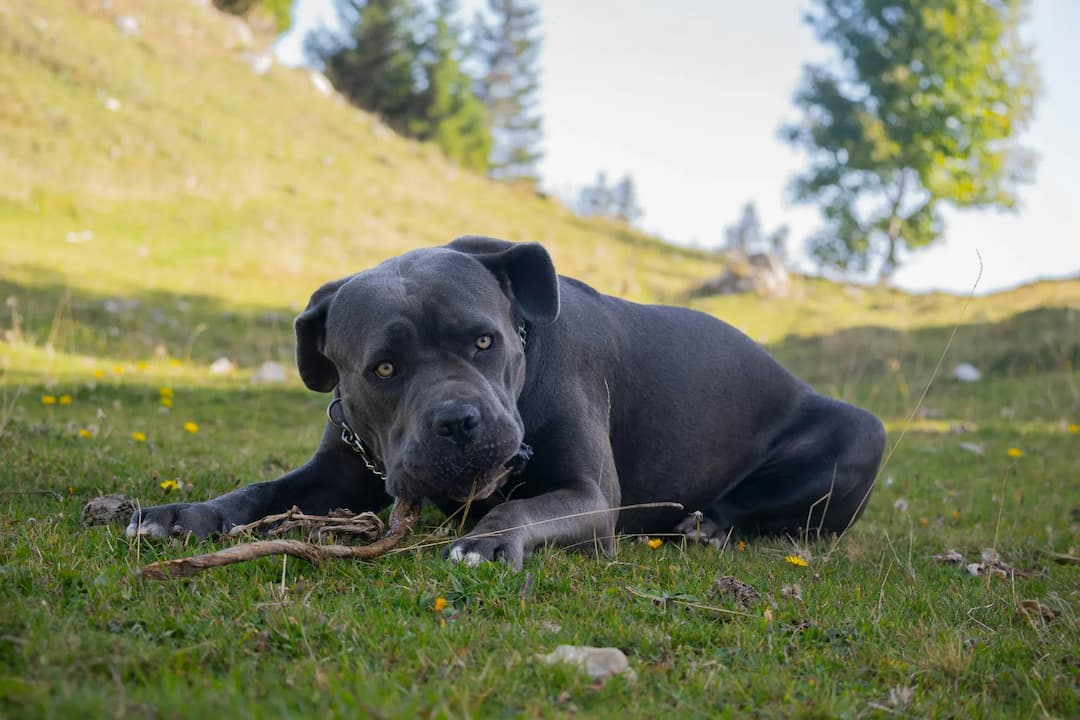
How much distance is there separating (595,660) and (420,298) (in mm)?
1980

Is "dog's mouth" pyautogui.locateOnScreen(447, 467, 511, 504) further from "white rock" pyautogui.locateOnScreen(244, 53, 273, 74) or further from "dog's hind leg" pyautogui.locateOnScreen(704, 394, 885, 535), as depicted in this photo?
"white rock" pyautogui.locateOnScreen(244, 53, 273, 74)

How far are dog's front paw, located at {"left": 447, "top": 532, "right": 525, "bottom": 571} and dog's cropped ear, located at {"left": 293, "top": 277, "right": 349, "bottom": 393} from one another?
1405mm

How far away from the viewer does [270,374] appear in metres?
10.4

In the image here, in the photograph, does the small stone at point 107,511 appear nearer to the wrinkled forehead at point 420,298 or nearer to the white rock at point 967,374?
the wrinkled forehead at point 420,298

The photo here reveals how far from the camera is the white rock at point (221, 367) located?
34.9 feet

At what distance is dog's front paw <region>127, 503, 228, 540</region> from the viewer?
392 cm

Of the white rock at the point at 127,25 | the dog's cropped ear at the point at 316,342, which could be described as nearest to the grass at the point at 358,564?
the dog's cropped ear at the point at 316,342

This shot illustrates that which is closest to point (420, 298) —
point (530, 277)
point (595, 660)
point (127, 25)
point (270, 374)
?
point (530, 277)

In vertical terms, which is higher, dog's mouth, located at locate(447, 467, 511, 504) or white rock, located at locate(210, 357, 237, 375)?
dog's mouth, located at locate(447, 467, 511, 504)

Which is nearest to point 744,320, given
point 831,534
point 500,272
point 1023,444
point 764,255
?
point 764,255

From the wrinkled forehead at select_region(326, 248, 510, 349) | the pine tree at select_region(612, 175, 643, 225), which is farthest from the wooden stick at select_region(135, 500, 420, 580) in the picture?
the pine tree at select_region(612, 175, 643, 225)

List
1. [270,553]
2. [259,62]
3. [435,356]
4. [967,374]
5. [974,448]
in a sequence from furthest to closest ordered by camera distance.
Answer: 1. [259,62]
2. [967,374]
3. [974,448]
4. [435,356]
5. [270,553]

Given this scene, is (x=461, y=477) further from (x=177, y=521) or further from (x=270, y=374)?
(x=270, y=374)

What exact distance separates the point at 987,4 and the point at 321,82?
2207cm
